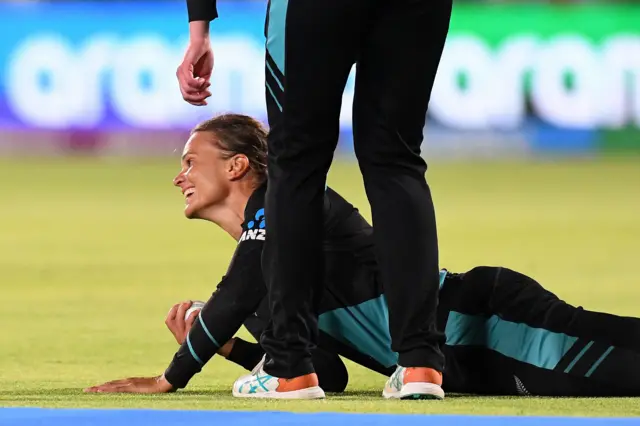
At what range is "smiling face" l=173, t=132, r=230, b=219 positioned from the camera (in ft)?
12.7

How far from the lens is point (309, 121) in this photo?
10.9 ft

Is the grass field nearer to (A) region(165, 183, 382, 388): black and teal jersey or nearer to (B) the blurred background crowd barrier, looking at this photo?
(A) region(165, 183, 382, 388): black and teal jersey

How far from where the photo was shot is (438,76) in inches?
591

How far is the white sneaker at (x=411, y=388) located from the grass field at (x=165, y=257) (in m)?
0.06

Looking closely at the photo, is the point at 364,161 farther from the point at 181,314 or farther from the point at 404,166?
the point at 181,314

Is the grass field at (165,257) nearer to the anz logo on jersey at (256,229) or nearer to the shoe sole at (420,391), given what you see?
the shoe sole at (420,391)

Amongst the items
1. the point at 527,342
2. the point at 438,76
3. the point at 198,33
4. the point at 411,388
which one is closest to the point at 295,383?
the point at 411,388

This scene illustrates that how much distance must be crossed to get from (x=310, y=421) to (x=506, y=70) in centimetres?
1239

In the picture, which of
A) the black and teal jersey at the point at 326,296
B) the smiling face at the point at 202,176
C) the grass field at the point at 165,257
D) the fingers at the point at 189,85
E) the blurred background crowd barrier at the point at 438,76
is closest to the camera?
the fingers at the point at 189,85

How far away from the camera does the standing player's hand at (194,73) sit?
11.5ft

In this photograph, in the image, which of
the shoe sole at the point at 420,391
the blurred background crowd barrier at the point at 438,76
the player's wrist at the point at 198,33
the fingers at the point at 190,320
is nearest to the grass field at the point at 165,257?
the shoe sole at the point at 420,391

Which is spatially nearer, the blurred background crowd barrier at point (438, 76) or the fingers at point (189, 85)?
the fingers at point (189, 85)

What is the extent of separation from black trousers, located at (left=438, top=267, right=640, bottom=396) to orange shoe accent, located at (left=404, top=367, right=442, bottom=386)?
0.27 meters

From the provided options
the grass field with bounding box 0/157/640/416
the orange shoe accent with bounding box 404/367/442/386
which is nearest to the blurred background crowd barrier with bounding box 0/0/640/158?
the grass field with bounding box 0/157/640/416
